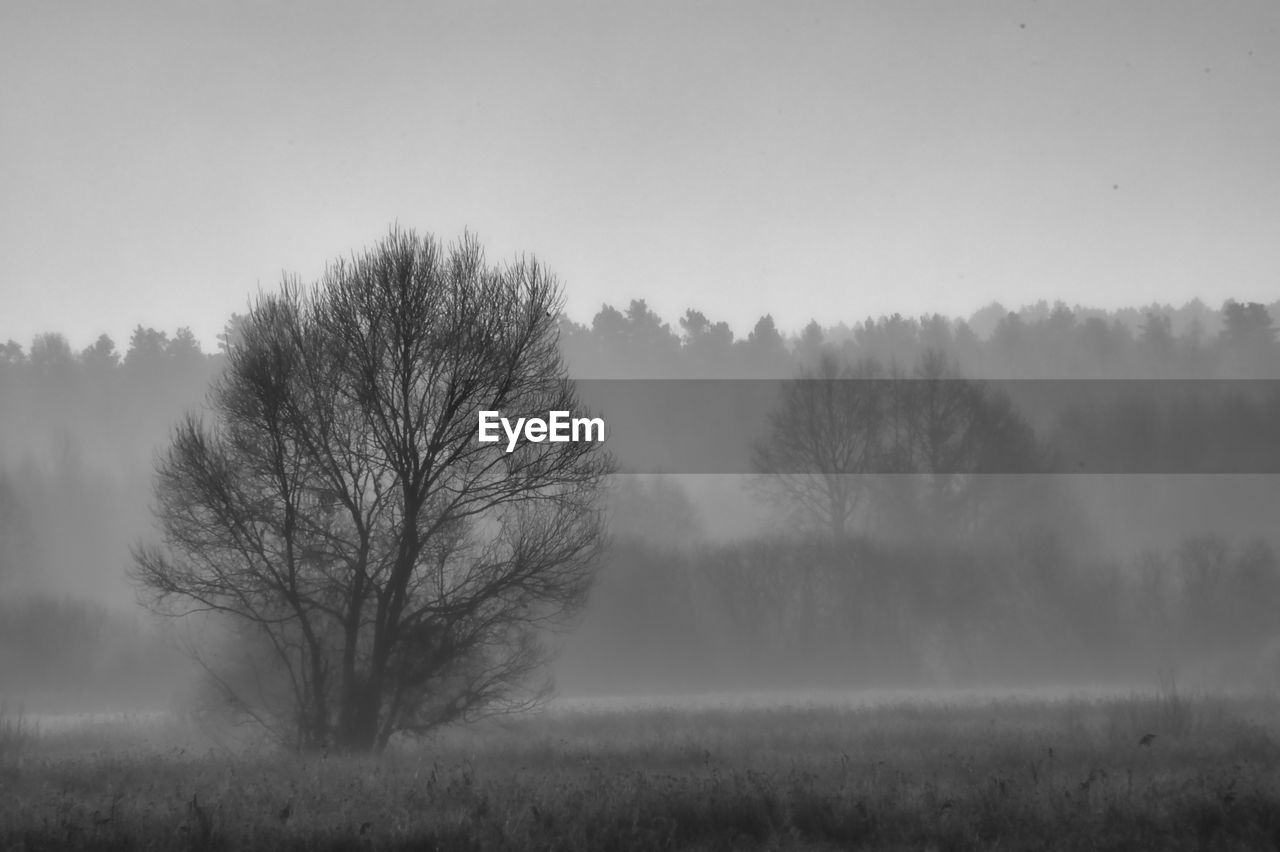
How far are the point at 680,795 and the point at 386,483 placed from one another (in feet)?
30.9

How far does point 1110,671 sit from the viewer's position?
3884 centimetres

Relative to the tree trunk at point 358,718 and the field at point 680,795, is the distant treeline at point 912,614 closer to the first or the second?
the tree trunk at point 358,718

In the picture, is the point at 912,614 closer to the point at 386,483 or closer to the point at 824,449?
the point at 824,449

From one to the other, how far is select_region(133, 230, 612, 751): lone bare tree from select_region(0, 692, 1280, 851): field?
1917 millimetres

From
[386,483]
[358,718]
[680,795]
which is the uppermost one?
[386,483]

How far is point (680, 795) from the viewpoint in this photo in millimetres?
11000

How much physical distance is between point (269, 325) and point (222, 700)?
28.8 feet

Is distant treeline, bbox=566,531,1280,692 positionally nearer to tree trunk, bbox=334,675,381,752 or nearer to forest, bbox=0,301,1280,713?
forest, bbox=0,301,1280,713

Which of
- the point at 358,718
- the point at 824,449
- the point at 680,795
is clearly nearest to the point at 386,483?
the point at 358,718

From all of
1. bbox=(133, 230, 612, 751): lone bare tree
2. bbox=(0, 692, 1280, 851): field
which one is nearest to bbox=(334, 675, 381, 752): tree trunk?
bbox=(133, 230, 612, 751): lone bare tree

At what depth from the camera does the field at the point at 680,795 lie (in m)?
9.78

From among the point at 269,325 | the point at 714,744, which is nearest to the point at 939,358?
the point at 714,744

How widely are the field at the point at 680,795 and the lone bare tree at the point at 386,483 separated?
6.29 feet

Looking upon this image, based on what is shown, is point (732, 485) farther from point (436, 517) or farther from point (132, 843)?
point (132, 843)
